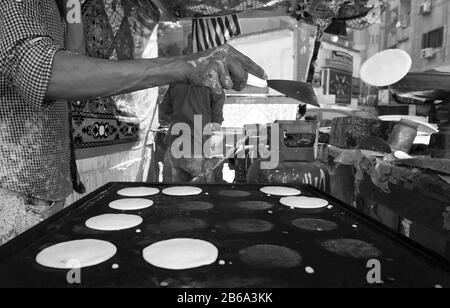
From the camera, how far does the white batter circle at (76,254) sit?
911 mm

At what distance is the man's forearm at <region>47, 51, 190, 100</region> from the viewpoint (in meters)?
1.06

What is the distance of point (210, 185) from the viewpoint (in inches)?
74.1

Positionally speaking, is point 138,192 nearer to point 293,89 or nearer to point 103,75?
point 103,75

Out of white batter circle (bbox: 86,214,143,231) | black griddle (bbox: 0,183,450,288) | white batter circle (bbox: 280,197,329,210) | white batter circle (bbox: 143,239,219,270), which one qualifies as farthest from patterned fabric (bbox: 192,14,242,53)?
white batter circle (bbox: 143,239,219,270)

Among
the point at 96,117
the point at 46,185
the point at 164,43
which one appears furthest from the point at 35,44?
the point at 164,43

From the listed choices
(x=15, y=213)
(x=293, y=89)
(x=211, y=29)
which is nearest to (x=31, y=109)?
(x=15, y=213)

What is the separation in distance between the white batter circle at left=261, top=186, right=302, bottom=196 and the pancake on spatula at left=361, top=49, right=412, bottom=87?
2.91 ft

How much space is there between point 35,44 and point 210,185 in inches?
44.0

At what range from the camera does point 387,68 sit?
2115 millimetres

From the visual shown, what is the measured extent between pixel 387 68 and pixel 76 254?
204 cm

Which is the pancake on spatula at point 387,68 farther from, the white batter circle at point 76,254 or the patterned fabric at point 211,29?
the patterned fabric at point 211,29

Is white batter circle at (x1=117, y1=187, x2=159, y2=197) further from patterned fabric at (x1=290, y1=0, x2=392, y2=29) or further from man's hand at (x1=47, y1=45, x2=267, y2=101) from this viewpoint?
patterned fabric at (x1=290, y1=0, x2=392, y2=29)

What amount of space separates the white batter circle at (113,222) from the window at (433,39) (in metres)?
15.1

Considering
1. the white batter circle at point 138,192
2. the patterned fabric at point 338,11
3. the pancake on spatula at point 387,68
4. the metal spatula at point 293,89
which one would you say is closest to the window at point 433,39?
the patterned fabric at point 338,11
